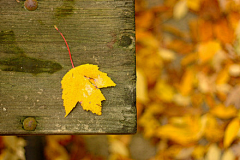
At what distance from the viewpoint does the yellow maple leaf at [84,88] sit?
566 millimetres

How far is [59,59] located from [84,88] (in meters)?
0.11

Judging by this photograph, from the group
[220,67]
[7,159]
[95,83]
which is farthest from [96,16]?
[220,67]

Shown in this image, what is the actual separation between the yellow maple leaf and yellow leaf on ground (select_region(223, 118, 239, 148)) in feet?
2.79

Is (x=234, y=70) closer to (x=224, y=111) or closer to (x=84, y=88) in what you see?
(x=224, y=111)

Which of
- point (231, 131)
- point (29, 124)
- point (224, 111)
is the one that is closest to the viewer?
point (29, 124)

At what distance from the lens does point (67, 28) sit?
1.94ft

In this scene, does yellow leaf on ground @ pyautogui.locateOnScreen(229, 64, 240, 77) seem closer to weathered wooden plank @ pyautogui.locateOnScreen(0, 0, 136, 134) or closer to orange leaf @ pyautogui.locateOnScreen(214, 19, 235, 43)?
orange leaf @ pyautogui.locateOnScreen(214, 19, 235, 43)

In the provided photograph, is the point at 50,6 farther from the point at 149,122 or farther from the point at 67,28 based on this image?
the point at 149,122

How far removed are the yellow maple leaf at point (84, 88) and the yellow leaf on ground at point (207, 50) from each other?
2.86ft

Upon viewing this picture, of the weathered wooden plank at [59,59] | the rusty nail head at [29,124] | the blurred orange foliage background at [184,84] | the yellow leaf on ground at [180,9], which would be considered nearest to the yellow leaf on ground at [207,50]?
the blurred orange foliage background at [184,84]

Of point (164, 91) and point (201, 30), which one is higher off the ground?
point (201, 30)

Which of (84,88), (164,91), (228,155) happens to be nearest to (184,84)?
(164,91)

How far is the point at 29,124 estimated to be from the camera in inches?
22.3

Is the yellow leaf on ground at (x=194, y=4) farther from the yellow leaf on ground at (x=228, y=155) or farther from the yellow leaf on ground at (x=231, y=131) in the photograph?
the yellow leaf on ground at (x=228, y=155)
